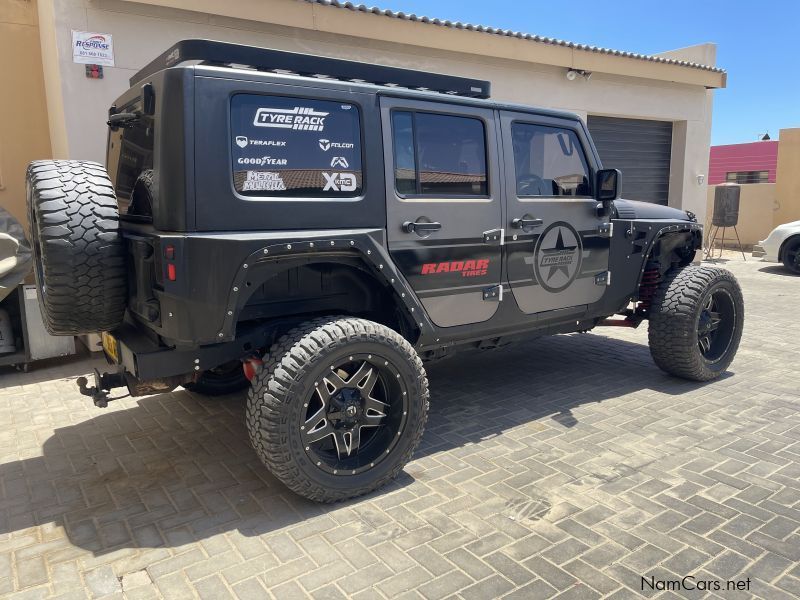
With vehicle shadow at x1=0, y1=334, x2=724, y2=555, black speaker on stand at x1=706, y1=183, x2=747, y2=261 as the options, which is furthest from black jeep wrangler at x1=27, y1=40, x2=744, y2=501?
black speaker on stand at x1=706, y1=183, x2=747, y2=261

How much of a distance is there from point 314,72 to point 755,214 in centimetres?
1713

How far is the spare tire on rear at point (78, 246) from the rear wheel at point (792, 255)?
43.3 ft

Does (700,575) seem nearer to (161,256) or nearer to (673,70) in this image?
(161,256)

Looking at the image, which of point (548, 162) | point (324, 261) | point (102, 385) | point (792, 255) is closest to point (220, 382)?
point (102, 385)

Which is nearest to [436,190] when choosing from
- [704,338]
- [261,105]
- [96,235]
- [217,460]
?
[261,105]

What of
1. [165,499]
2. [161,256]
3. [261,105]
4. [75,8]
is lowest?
[165,499]

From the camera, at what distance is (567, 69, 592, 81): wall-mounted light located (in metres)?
10.2

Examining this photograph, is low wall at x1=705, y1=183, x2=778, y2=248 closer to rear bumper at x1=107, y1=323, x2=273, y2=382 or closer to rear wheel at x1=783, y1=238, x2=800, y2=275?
rear wheel at x1=783, y1=238, x2=800, y2=275

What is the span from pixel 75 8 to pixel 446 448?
5285 millimetres

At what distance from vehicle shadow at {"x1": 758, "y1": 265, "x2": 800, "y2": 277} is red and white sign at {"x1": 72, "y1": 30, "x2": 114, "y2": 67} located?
490 inches

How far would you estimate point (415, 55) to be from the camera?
820cm

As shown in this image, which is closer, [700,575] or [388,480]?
[700,575]

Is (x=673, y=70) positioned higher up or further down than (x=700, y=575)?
higher up

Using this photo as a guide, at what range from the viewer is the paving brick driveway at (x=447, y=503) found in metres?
2.64
